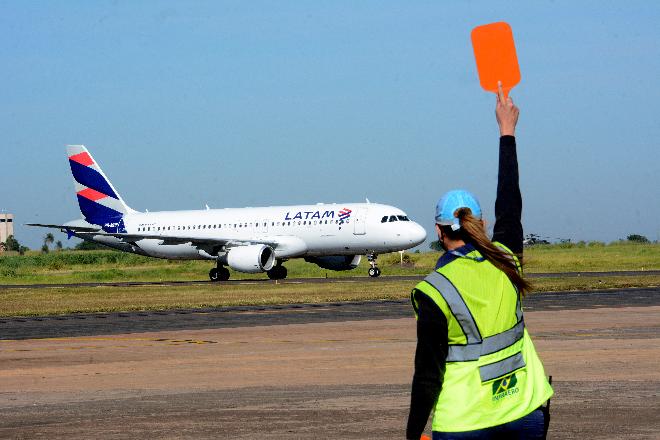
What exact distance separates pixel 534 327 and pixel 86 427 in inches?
521

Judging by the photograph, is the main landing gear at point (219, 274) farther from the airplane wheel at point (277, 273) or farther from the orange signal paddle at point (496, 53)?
the orange signal paddle at point (496, 53)

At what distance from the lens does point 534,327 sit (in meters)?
23.4

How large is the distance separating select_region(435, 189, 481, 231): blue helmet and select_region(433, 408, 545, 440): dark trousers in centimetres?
85

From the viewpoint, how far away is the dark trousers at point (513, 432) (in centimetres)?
496

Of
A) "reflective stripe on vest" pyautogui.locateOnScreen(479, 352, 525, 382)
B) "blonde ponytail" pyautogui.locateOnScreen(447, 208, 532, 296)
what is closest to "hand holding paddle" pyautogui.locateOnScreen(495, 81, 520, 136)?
"blonde ponytail" pyautogui.locateOnScreen(447, 208, 532, 296)

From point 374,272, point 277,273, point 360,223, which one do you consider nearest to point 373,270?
point 374,272

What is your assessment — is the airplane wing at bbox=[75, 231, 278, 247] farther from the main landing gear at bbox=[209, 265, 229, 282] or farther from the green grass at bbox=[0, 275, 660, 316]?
the green grass at bbox=[0, 275, 660, 316]

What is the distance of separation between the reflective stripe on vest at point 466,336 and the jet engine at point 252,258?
4783 centimetres

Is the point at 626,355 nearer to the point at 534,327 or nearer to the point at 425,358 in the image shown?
the point at 534,327

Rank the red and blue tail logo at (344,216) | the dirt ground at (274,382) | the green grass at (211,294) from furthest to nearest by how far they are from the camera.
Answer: the red and blue tail logo at (344,216), the green grass at (211,294), the dirt ground at (274,382)

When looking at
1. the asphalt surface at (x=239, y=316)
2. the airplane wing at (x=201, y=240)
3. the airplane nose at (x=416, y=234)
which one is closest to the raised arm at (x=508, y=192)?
the asphalt surface at (x=239, y=316)

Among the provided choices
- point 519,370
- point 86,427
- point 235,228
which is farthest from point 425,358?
point 235,228

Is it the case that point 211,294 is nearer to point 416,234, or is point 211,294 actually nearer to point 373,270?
point 416,234

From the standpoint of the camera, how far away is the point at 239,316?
96.9ft
